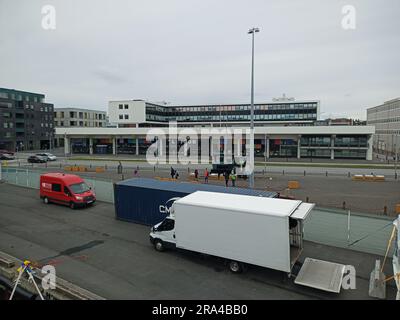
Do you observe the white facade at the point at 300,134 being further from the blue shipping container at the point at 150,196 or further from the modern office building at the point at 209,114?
the blue shipping container at the point at 150,196

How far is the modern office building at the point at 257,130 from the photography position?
5909 cm

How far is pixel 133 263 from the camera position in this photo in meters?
11.9

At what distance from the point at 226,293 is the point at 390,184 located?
29308mm

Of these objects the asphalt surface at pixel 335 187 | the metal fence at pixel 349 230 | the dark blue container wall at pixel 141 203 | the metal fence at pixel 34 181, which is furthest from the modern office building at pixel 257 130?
the metal fence at pixel 349 230

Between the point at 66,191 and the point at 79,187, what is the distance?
92 centimetres

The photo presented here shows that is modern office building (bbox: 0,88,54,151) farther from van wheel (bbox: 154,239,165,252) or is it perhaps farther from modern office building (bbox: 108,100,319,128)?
van wheel (bbox: 154,239,165,252)

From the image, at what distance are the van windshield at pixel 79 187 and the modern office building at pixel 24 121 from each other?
245ft

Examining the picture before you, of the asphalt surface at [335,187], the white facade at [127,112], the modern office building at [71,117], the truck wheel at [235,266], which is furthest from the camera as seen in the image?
the modern office building at [71,117]

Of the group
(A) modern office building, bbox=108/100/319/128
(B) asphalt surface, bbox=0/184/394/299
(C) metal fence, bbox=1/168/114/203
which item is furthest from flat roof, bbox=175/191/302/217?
(A) modern office building, bbox=108/100/319/128

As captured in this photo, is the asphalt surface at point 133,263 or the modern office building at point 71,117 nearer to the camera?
Result: the asphalt surface at point 133,263

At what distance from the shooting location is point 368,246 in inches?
508

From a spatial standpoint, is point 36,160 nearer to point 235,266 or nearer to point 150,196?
point 150,196
